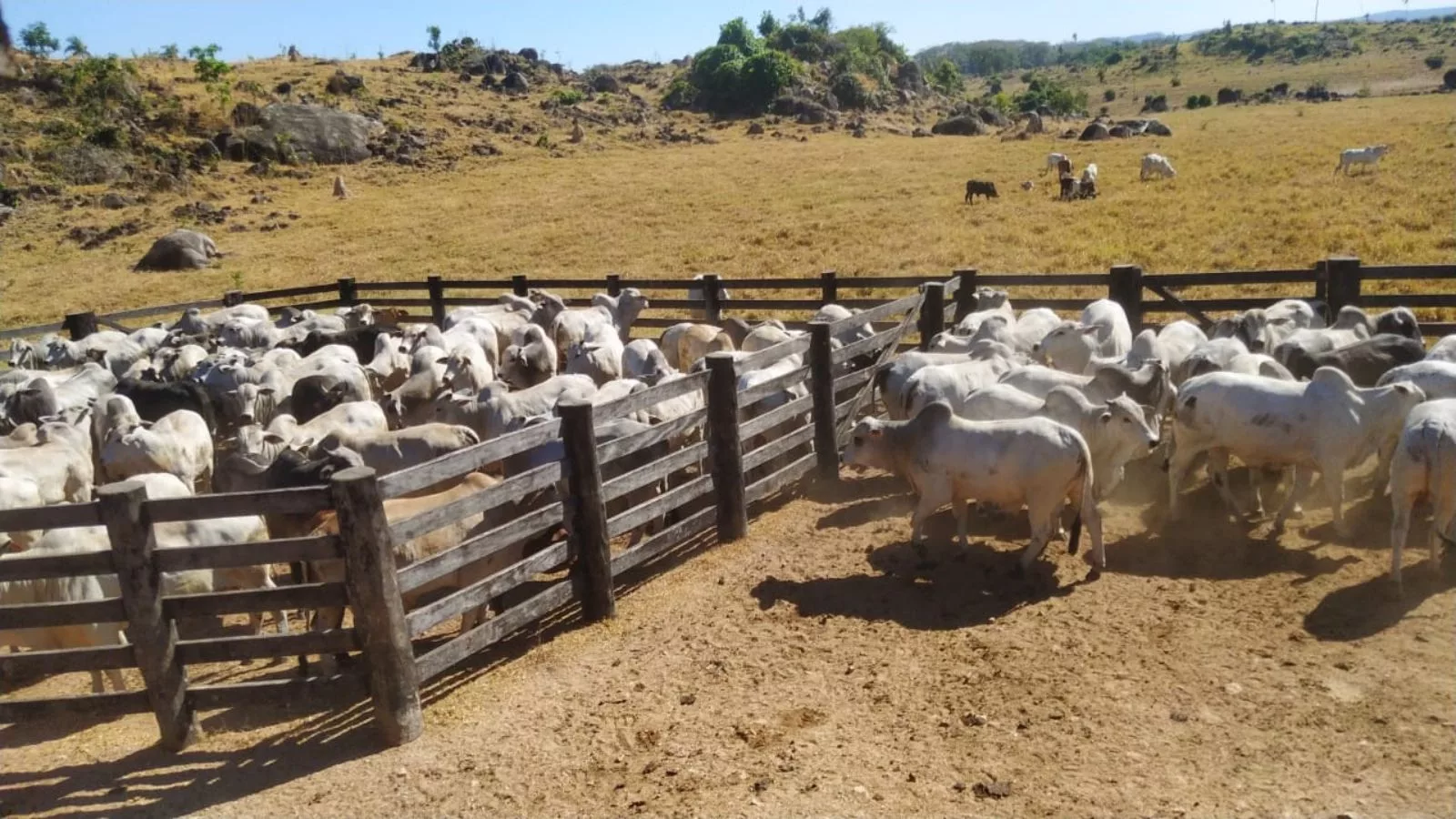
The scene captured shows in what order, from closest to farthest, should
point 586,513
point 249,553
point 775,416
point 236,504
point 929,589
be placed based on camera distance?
point 236,504, point 249,553, point 586,513, point 929,589, point 775,416

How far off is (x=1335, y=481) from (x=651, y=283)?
42.4ft

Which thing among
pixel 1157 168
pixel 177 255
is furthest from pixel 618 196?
A: pixel 1157 168

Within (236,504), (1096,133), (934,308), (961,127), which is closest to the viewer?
(236,504)

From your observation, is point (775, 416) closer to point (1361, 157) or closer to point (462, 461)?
point (462, 461)

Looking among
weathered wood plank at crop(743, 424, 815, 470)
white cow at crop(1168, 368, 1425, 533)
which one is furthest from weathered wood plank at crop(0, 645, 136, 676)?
white cow at crop(1168, 368, 1425, 533)

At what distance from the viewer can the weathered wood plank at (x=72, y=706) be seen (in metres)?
6.58

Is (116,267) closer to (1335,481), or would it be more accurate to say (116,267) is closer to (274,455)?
(274,455)

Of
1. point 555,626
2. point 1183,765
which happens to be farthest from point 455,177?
point 1183,765

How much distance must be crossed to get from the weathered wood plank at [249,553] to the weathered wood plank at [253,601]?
0.21m

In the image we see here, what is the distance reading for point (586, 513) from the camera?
8055 mm

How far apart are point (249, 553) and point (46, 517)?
4.09 feet

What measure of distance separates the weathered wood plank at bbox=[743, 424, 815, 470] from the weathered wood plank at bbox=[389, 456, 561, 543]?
99.4 inches

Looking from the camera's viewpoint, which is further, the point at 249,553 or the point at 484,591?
the point at 484,591

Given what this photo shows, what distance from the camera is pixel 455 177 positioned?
50469 millimetres
